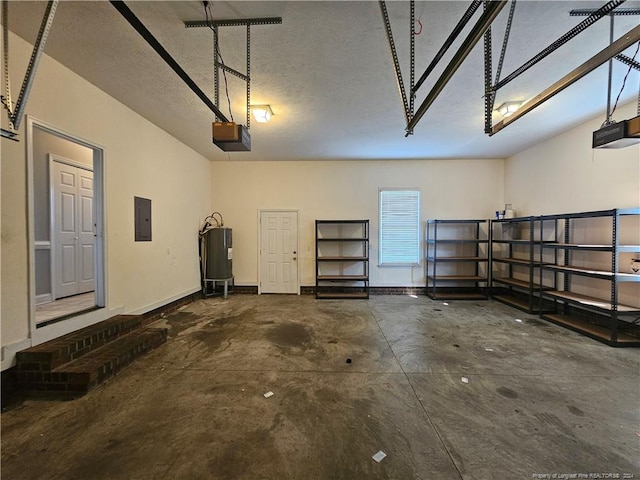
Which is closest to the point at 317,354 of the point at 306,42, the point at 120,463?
the point at 120,463

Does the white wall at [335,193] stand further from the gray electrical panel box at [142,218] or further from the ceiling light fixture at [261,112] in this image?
the ceiling light fixture at [261,112]

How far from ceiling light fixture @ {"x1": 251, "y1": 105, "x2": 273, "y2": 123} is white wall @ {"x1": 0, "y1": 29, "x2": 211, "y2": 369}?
181 cm

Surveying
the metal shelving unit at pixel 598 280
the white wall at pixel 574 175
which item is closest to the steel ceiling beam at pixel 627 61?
the metal shelving unit at pixel 598 280

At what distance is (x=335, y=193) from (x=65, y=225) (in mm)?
5042

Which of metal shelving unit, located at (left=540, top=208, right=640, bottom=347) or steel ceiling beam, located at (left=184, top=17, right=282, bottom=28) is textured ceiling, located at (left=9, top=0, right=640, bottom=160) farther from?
metal shelving unit, located at (left=540, top=208, right=640, bottom=347)

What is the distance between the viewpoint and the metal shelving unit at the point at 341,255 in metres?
6.05

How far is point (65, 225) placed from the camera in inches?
165

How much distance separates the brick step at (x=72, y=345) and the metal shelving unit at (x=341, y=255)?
147 inches

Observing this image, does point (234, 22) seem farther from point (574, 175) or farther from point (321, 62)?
point (574, 175)

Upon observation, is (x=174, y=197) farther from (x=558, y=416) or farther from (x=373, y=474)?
(x=558, y=416)

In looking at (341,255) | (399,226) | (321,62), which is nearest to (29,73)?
(321,62)

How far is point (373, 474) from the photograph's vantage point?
150cm

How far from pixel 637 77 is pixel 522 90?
109 cm

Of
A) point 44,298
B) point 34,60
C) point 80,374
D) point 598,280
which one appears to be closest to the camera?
point 34,60
